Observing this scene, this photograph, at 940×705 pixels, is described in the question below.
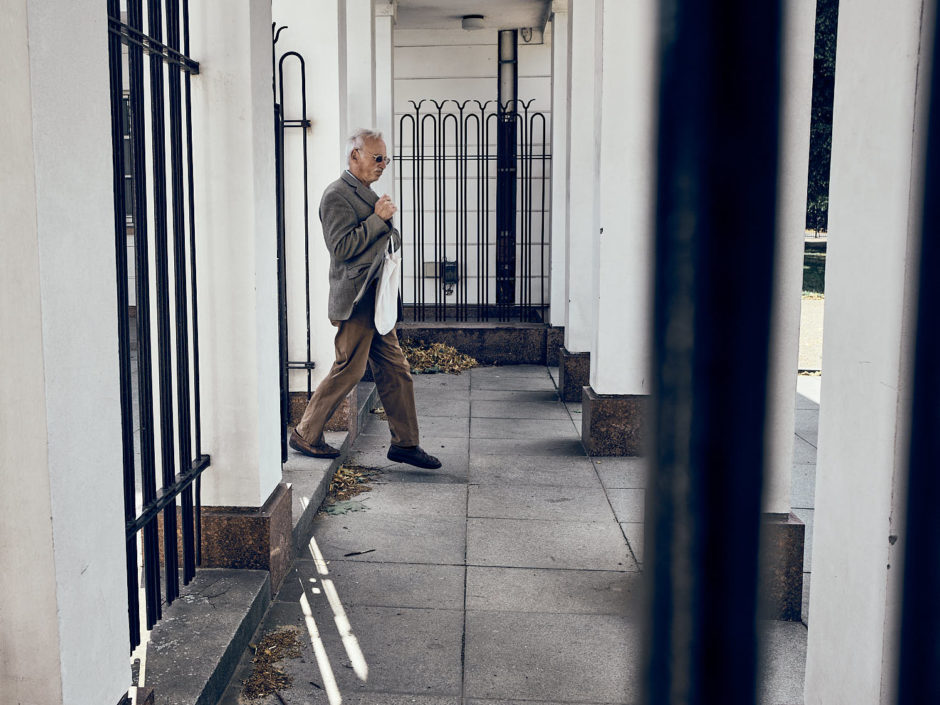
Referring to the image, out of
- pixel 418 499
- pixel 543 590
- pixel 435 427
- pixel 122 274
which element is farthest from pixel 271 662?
pixel 435 427

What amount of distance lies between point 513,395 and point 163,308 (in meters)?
5.87

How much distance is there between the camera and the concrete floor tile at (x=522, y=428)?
7.46m

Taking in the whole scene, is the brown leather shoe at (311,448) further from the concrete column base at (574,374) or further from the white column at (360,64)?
the white column at (360,64)

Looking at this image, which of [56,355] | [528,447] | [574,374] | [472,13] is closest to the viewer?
[56,355]

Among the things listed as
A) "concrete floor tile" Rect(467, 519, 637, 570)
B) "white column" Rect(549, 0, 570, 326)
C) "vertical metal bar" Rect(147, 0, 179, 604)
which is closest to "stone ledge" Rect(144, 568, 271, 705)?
"vertical metal bar" Rect(147, 0, 179, 604)

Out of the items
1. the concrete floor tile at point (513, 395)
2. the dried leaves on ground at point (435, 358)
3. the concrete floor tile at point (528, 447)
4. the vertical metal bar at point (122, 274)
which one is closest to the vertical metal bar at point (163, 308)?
the vertical metal bar at point (122, 274)

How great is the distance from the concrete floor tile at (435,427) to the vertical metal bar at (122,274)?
14.1ft

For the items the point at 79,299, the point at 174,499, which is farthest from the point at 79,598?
the point at 174,499

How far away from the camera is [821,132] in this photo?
1.51 metres

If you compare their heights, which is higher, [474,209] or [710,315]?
[474,209]

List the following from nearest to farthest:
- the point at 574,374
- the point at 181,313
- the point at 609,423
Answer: the point at 181,313 < the point at 609,423 < the point at 574,374

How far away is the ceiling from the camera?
36.6 ft

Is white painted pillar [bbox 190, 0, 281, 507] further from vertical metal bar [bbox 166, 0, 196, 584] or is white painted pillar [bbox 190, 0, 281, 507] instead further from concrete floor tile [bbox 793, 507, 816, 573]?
concrete floor tile [bbox 793, 507, 816, 573]

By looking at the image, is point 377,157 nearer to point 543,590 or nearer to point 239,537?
point 239,537
